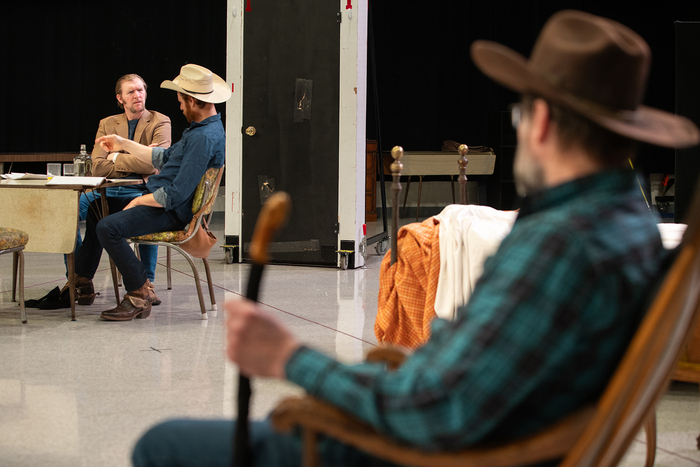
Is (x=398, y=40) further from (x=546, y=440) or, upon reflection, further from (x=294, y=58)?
(x=546, y=440)

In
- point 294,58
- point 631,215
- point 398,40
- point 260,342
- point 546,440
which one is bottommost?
point 546,440

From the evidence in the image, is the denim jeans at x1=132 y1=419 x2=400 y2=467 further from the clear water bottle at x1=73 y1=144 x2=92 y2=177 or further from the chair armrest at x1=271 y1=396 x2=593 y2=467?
the clear water bottle at x1=73 y1=144 x2=92 y2=177

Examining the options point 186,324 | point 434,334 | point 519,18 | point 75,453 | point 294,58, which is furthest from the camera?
point 519,18

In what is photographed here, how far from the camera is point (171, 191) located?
3.87 meters

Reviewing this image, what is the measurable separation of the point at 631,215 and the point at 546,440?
0.32 meters

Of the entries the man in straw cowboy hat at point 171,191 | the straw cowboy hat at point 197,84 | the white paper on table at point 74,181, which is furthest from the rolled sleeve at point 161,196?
the straw cowboy hat at point 197,84

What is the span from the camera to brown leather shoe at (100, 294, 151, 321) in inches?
154

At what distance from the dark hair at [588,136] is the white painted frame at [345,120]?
4.73 metres

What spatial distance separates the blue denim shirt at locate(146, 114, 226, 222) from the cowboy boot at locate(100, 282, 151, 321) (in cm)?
50

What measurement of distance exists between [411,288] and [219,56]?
8847 millimetres

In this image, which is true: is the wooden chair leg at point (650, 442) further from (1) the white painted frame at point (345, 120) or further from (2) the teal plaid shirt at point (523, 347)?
(1) the white painted frame at point (345, 120)

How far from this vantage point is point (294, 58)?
5750 mm

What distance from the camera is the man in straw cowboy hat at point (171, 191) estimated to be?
12.6ft

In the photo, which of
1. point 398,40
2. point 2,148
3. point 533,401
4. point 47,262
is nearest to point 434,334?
point 533,401
